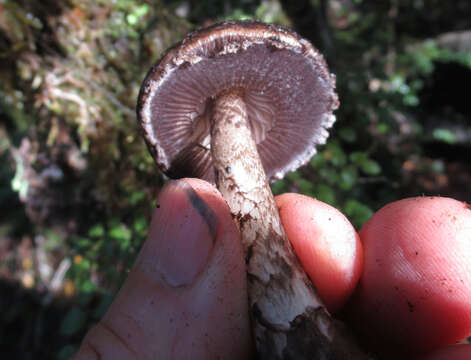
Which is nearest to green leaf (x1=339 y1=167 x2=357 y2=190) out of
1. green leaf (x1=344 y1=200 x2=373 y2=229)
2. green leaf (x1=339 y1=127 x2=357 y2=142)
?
green leaf (x1=344 y1=200 x2=373 y2=229)

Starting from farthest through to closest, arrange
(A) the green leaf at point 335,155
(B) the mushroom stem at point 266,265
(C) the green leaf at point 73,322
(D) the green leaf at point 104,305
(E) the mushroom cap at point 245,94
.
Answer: (A) the green leaf at point 335,155
(C) the green leaf at point 73,322
(D) the green leaf at point 104,305
(E) the mushroom cap at point 245,94
(B) the mushroom stem at point 266,265

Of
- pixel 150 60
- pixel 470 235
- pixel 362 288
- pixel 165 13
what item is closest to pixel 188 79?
pixel 150 60

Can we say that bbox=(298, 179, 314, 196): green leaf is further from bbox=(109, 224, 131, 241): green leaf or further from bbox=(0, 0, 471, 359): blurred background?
bbox=(109, 224, 131, 241): green leaf

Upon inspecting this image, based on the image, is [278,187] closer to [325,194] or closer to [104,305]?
[325,194]

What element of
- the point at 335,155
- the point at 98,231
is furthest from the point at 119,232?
the point at 335,155

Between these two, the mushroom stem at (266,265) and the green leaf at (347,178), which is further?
the green leaf at (347,178)

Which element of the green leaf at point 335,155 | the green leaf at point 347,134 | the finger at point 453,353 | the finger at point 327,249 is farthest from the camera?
the green leaf at point 347,134

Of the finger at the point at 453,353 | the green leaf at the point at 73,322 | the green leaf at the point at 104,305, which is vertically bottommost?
the green leaf at the point at 73,322

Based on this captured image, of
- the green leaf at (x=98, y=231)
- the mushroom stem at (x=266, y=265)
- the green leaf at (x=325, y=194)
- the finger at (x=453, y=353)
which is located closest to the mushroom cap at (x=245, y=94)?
the mushroom stem at (x=266, y=265)

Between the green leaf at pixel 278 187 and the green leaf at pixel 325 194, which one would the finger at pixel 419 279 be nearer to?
the green leaf at pixel 325 194

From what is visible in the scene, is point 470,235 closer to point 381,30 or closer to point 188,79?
point 188,79
